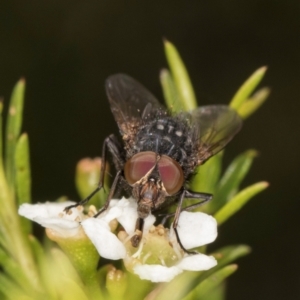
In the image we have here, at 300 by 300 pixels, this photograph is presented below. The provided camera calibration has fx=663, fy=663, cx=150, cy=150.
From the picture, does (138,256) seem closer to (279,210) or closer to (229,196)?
(229,196)

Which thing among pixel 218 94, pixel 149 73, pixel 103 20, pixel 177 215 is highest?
pixel 103 20

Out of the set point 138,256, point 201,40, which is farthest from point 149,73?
point 138,256

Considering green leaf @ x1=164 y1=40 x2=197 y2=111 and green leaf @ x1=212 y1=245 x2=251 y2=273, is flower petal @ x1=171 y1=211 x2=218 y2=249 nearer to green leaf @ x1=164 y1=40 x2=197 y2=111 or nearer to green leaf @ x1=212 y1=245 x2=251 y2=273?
Answer: green leaf @ x1=212 y1=245 x2=251 y2=273

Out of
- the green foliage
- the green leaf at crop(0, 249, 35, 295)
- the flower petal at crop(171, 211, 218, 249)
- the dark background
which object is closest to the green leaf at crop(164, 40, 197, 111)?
the green foliage

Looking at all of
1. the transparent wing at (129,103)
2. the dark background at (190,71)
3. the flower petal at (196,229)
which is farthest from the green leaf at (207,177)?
the dark background at (190,71)

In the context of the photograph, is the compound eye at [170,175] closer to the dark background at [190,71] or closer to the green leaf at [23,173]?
the green leaf at [23,173]

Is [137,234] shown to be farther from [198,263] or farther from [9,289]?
[9,289]

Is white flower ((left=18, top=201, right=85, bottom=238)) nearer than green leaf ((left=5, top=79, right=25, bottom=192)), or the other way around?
white flower ((left=18, top=201, right=85, bottom=238))
